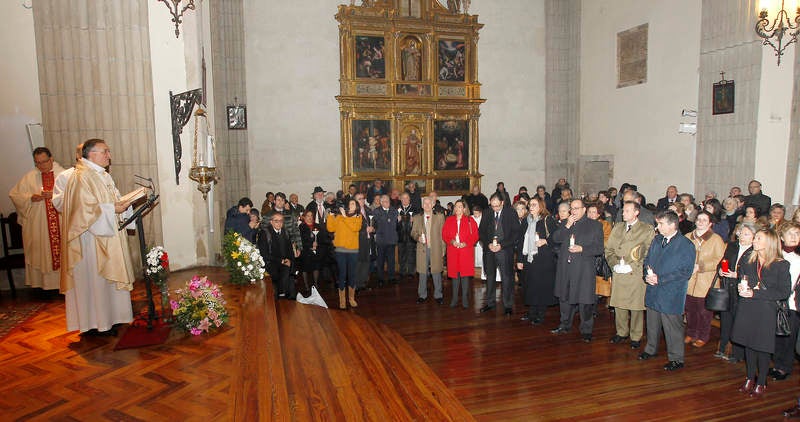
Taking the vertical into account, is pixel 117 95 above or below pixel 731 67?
below

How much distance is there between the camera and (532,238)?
279 inches

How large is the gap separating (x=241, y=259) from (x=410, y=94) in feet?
31.4

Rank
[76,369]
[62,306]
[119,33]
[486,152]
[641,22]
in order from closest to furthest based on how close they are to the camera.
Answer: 1. [76,369]
2. [62,306]
3. [119,33]
4. [641,22]
5. [486,152]

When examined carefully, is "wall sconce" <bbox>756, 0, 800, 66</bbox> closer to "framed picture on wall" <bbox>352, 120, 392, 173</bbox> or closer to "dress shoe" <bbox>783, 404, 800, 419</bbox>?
"dress shoe" <bbox>783, 404, 800, 419</bbox>

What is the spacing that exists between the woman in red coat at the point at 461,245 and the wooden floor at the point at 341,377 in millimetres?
1327

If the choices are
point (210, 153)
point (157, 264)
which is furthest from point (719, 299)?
point (210, 153)

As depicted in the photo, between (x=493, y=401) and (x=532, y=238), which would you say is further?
(x=532, y=238)

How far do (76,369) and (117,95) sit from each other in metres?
3.79

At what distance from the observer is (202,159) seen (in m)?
7.68

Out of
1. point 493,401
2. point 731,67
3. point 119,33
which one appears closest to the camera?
point 493,401

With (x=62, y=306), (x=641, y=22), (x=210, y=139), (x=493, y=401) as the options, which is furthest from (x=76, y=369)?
(x=641, y=22)

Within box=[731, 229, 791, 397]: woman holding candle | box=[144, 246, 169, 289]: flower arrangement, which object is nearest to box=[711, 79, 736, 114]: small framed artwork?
box=[731, 229, 791, 397]: woman holding candle

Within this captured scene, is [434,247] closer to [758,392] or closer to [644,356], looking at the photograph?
[644,356]

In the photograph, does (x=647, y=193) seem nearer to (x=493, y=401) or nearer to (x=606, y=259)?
(x=606, y=259)
